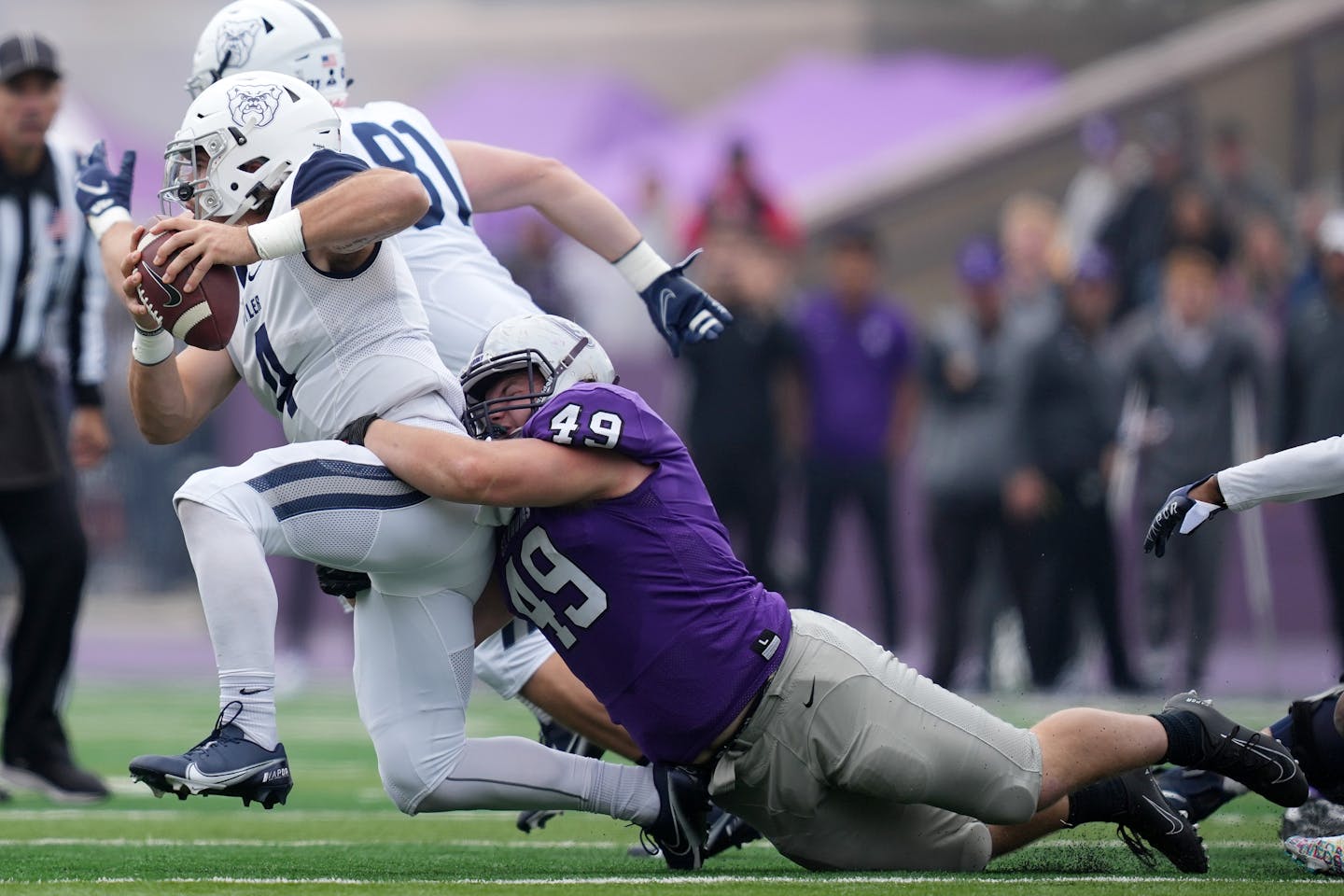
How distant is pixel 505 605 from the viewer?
4.06 meters

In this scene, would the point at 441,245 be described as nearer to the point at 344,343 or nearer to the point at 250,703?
the point at 344,343

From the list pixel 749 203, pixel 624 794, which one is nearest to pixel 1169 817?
pixel 624 794

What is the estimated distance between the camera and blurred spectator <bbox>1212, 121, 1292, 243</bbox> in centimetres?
1152

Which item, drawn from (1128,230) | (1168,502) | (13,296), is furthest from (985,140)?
(1168,502)

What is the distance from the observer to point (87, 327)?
19.8ft

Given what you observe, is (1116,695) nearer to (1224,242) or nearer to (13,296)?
(1224,242)

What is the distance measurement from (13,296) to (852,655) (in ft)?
10.5

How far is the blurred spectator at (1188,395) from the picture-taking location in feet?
29.1

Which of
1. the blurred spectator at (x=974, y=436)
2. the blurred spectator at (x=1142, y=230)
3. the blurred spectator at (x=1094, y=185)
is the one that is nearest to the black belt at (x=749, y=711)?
the blurred spectator at (x=974, y=436)

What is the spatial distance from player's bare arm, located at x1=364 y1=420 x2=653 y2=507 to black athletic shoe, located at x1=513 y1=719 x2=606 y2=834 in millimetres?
956

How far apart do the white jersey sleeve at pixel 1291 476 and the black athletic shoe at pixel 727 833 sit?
1.26m

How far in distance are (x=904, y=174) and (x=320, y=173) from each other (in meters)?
10.1

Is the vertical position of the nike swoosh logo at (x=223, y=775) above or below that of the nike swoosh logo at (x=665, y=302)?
below

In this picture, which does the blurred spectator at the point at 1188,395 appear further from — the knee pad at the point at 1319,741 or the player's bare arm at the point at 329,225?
the player's bare arm at the point at 329,225
